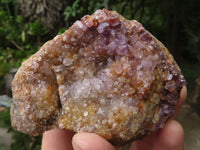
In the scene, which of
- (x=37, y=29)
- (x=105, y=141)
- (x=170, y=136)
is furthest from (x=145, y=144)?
(x=37, y=29)

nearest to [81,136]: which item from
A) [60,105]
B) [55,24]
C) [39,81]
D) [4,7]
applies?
[60,105]

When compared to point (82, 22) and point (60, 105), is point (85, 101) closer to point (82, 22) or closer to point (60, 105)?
point (60, 105)

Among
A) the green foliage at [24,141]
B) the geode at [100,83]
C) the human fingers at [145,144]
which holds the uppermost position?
the geode at [100,83]

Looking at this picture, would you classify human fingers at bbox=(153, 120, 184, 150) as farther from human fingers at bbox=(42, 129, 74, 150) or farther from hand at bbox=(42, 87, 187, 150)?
human fingers at bbox=(42, 129, 74, 150)

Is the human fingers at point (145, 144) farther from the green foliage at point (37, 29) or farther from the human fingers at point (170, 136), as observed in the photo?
the green foliage at point (37, 29)

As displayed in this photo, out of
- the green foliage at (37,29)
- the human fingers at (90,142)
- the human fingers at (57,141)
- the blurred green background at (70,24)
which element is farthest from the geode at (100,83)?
the green foliage at (37,29)

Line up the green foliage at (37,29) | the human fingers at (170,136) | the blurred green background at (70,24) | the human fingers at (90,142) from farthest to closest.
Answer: the green foliage at (37,29)
the blurred green background at (70,24)
the human fingers at (170,136)
the human fingers at (90,142)

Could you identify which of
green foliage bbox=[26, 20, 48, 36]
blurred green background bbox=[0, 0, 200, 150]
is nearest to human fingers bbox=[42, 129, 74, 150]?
blurred green background bbox=[0, 0, 200, 150]
